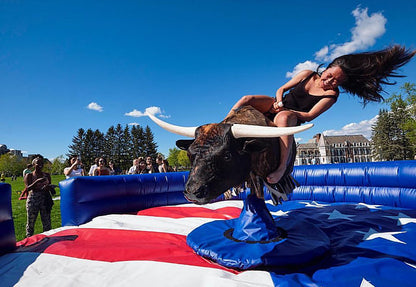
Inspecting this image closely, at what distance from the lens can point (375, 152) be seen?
3731cm

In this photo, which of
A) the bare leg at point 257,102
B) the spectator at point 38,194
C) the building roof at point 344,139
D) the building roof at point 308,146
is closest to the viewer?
the bare leg at point 257,102

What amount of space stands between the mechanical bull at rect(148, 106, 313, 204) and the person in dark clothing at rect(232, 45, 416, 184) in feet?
0.55

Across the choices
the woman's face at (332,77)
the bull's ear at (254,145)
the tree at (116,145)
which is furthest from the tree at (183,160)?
the bull's ear at (254,145)

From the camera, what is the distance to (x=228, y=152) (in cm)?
179

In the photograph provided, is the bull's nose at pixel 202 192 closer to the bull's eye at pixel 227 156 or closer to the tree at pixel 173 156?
the bull's eye at pixel 227 156

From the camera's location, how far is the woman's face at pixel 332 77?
7.12ft

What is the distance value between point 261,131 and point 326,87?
1.05 metres

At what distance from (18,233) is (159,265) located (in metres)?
4.72

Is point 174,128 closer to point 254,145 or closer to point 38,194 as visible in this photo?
point 254,145

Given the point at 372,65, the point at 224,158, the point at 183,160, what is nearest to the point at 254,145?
the point at 224,158

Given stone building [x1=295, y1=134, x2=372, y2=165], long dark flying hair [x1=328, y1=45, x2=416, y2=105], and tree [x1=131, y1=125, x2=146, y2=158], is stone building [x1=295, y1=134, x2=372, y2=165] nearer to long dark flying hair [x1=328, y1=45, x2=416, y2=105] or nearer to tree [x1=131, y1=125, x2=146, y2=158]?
tree [x1=131, y1=125, x2=146, y2=158]

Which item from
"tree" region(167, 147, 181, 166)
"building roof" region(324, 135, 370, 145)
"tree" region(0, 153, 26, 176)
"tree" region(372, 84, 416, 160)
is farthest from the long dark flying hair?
"building roof" region(324, 135, 370, 145)

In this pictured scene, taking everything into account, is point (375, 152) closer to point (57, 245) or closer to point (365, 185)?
point (365, 185)

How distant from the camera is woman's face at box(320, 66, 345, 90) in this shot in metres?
2.17
